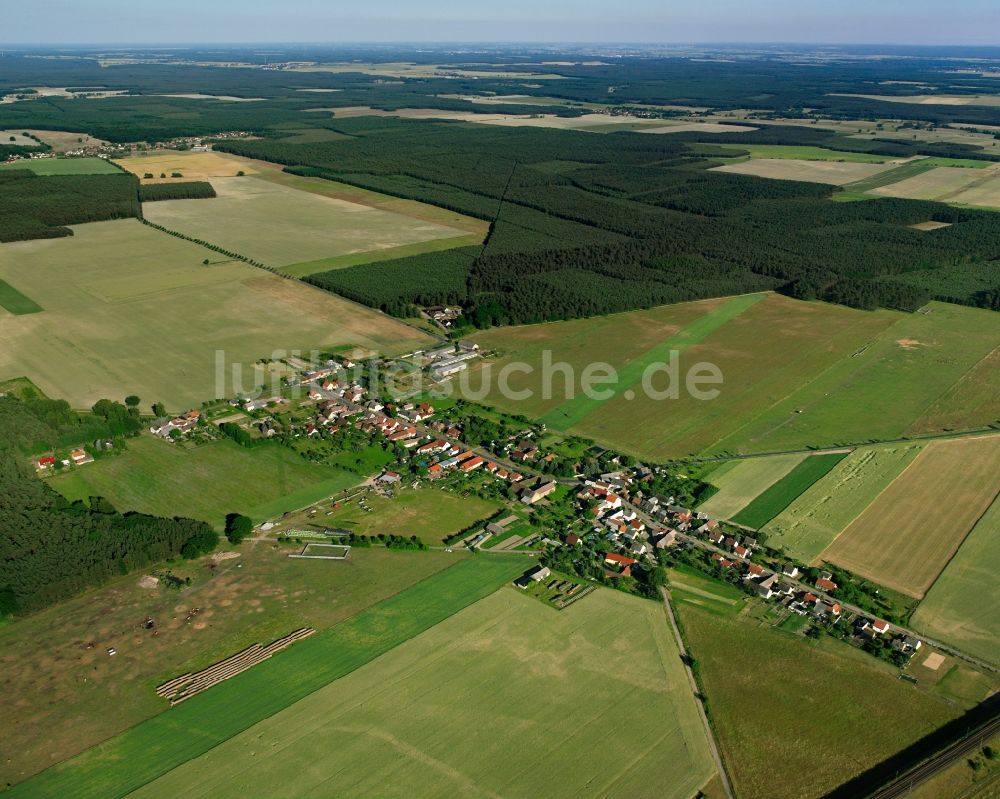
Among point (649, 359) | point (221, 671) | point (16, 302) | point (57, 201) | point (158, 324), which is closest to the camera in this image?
point (221, 671)

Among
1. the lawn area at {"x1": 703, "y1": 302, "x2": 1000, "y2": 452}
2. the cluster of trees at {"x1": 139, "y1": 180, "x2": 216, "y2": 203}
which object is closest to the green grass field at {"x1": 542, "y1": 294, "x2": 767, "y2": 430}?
the lawn area at {"x1": 703, "y1": 302, "x2": 1000, "y2": 452}

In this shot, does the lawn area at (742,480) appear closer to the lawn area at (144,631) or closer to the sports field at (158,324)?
the lawn area at (144,631)

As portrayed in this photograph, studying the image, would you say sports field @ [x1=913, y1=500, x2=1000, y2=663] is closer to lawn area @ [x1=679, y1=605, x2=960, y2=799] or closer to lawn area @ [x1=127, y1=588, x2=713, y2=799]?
lawn area @ [x1=679, y1=605, x2=960, y2=799]

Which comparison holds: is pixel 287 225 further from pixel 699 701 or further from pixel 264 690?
pixel 699 701

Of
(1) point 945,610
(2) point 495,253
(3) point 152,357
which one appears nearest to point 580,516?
(1) point 945,610

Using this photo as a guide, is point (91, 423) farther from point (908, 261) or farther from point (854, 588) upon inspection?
point (908, 261)

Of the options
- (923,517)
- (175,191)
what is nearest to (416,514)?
(923,517)

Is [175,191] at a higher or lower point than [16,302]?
higher

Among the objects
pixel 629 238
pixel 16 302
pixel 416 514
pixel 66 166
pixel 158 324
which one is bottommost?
pixel 416 514
